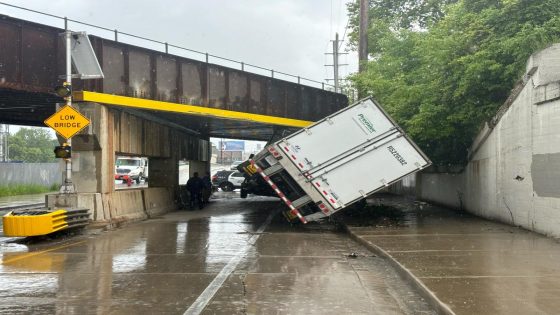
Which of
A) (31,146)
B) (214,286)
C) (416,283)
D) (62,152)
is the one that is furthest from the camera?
(31,146)

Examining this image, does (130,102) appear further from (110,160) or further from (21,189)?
(21,189)

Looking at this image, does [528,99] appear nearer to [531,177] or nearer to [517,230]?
[531,177]

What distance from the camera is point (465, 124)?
17.4 meters

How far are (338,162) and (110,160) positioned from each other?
23.4 feet

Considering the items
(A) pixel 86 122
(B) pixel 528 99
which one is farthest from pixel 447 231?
(A) pixel 86 122

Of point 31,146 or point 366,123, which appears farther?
point 31,146

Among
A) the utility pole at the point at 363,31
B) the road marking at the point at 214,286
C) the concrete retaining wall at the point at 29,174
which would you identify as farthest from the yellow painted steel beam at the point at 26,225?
the concrete retaining wall at the point at 29,174

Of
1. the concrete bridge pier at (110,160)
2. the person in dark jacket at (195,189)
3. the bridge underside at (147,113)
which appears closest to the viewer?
the concrete bridge pier at (110,160)

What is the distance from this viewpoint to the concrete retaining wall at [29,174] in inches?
1510

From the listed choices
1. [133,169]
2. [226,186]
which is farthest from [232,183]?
[133,169]

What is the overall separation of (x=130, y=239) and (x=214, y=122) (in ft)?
35.4

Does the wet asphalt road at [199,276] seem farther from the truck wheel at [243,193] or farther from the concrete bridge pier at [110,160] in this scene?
the truck wheel at [243,193]

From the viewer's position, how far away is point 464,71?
52.2 feet

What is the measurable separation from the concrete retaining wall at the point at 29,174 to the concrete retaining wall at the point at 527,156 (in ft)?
99.8
